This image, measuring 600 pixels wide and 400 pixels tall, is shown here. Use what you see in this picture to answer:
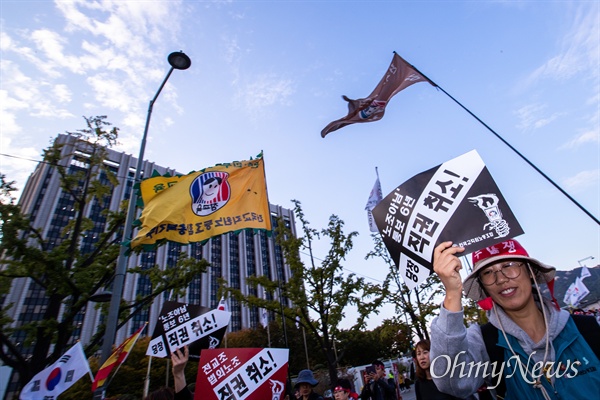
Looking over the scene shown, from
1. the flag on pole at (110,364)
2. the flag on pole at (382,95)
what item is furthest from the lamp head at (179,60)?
the flag on pole at (110,364)

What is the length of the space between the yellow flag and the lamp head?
357cm

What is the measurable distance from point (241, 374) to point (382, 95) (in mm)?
6594

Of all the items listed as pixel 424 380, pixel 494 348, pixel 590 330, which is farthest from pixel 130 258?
pixel 590 330

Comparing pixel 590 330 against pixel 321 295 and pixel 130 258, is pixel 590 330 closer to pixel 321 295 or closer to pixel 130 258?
pixel 321 295

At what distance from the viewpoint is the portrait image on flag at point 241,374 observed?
459 centimetres

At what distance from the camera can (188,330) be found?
623cm

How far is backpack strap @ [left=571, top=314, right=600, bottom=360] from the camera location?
1.71 metres

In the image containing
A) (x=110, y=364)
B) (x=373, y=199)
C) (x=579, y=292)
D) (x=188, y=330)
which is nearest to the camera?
(x=188, y=330)

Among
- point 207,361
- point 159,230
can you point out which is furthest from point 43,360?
point 207,361

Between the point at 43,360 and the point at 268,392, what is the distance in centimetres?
866

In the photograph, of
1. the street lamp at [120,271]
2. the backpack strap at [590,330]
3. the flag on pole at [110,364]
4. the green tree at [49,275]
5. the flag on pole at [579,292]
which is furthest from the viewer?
the flag on pole at [579,292]

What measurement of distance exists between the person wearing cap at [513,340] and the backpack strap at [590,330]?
33mm

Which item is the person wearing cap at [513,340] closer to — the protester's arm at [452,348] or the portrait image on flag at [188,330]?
the protester's arm at [452,348]

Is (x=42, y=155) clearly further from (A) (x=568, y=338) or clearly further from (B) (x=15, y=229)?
(A) (x=568, y=338)
